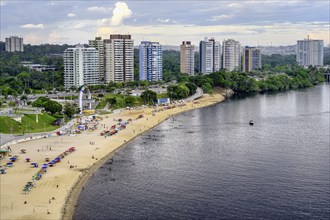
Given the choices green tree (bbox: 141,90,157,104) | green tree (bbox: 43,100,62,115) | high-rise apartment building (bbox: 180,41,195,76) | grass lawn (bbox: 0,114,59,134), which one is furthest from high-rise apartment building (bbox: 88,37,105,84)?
grass lawn (bbox: 0,114,59,134)

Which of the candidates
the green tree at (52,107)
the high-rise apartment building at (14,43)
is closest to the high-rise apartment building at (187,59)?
the high-rise apartment building at (14,43)

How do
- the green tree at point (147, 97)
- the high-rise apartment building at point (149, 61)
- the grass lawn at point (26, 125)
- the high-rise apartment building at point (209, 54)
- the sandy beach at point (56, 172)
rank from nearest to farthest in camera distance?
1. the sandy beach at point (56, 172)
2. the grass lawn at point (26, 125)
3. the green tree at point (147, 97)
4. the high-rise apartment building at point (149, 61)
5. the high-rise apartment building at point (209, 54)

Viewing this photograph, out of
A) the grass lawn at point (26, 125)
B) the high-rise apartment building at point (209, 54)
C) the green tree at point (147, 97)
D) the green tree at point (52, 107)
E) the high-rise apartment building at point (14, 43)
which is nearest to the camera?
the grass lawn at point (26, 125)

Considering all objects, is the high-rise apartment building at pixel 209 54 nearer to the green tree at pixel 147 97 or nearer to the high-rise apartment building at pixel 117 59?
the high-rise apartment building at pixel 117 59

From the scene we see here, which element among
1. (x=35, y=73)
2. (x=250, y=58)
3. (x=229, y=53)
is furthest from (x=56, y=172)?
(x=250, y=58)

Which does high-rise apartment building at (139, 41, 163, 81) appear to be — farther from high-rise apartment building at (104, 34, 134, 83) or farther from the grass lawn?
the grass lawn

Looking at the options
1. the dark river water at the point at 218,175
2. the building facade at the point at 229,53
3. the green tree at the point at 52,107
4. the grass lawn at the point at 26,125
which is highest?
the building facade at the point at 229,53
